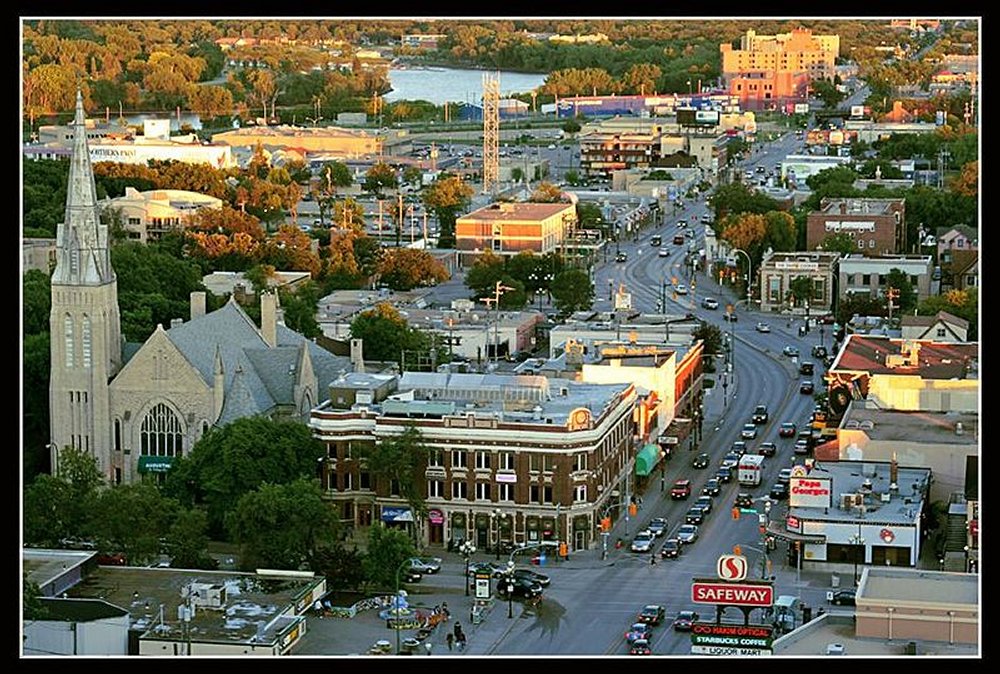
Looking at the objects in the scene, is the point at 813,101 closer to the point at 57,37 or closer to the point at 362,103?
the point at 362,103

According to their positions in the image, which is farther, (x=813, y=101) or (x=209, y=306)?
(x=813, y=101)

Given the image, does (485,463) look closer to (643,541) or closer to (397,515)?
(397,515)

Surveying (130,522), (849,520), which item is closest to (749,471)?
(849,520)

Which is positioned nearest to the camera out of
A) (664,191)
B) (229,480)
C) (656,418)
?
(229,480)

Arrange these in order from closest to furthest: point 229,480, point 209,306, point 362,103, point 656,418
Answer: point 229,480 < point 656,418 < point 209,306 < point 362,103

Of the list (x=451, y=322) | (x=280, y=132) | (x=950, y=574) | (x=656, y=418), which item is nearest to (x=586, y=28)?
(x=280, y=132)

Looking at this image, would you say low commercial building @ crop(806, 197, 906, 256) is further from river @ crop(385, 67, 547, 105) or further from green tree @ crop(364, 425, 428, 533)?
river @ crop(385, 67, 547, 105)

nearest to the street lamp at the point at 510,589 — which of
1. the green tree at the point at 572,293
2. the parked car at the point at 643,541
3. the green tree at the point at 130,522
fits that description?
the parked car at the point at 643,541

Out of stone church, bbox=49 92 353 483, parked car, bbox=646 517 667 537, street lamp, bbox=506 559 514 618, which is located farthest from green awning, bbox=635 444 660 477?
stone church, bbox=49 92 353 483
